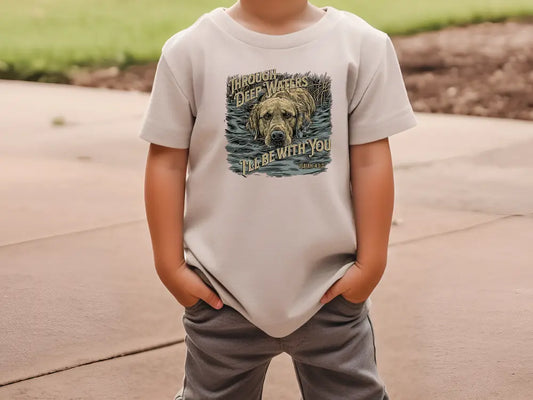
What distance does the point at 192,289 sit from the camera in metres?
1.80

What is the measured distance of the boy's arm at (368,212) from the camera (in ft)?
5.86

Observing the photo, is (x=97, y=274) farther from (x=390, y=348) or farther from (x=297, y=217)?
(x=297, y=217)

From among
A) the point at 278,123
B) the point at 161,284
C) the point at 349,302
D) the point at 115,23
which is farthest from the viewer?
the point at 115,23

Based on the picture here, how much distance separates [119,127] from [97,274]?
287cm

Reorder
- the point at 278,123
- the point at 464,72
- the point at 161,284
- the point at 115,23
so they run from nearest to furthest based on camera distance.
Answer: the point at 278,123, the point at 161,284, the point at 464,72, the point at 115,23

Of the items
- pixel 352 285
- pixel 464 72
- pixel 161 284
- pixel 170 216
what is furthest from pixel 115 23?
pixel 352 285

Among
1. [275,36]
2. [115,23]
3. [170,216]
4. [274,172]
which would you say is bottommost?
[115,23]

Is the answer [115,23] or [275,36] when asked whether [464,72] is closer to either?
[115,23]

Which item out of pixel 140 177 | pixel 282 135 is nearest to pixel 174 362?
pixel 282 135

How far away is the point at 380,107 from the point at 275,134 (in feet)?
0.67

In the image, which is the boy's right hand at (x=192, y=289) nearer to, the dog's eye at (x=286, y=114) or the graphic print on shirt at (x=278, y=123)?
the graphic print on shirt at (x=278, y=123)

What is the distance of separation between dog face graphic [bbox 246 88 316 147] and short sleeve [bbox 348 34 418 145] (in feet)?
0.31

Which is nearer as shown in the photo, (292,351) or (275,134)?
(275,134)

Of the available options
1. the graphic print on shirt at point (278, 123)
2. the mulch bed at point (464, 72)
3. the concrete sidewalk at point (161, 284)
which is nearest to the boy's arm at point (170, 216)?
the graphic print on shirt at point (278, 123)
